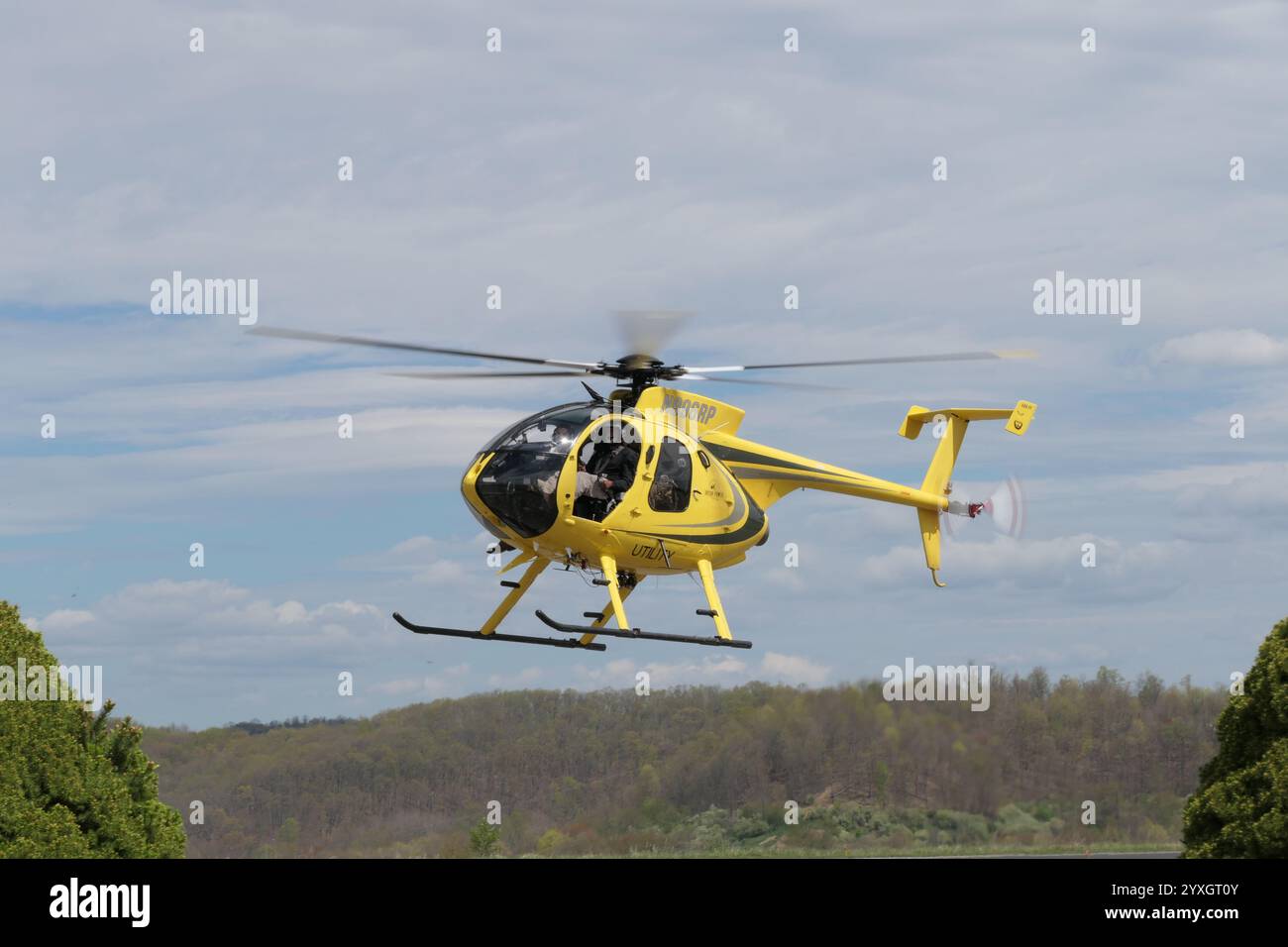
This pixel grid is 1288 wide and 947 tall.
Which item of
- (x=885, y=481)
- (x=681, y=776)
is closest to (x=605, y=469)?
(x=885, y=481)

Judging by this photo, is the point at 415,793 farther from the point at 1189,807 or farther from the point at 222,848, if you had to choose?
the point at 1189,807

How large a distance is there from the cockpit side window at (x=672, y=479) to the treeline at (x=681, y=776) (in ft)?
58.2

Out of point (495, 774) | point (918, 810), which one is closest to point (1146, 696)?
point (918, 810)

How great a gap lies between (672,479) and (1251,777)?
879cm

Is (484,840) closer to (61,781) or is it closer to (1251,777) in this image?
(61,781)

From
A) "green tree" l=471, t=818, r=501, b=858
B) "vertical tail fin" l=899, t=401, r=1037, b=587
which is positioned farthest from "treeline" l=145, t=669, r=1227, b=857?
"vertical tail fin" l=899, t=401, r=1037, b=587

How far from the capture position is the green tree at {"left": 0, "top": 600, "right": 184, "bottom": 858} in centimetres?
2208

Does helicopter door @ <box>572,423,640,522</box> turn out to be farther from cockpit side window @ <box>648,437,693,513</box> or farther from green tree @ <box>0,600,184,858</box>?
green tree @ <box>0,600,184,858</box>

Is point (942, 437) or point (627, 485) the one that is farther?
point (942, 437)

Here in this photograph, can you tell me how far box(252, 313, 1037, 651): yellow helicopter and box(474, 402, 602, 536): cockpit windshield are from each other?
19mm

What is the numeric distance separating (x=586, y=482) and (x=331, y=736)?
27.1 m

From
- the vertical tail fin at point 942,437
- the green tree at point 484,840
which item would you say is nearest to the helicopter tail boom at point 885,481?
the vertical tail fin at point 942,437

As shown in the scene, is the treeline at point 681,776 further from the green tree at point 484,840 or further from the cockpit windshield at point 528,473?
the cockpit windshield at point 528,473

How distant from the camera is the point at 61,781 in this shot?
22859 mm
